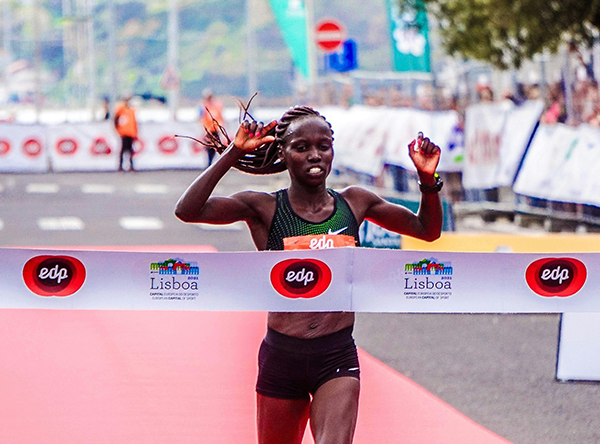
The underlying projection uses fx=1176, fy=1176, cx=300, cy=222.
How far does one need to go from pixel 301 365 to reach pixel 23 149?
25.5 metres

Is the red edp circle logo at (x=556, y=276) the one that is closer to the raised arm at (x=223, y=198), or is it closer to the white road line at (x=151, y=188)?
the raised arm at (x=223, y=198)

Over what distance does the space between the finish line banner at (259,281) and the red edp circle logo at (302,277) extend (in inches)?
0.8

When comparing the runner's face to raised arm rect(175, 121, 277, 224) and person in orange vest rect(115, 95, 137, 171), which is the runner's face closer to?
raised arm rect(175, 121, 277, 224)

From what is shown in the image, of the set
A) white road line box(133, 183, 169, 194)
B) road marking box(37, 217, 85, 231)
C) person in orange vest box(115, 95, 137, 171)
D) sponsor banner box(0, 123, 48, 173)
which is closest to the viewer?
road marking box(37, 217, 85, 231)

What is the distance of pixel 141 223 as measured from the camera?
18359 millimetres

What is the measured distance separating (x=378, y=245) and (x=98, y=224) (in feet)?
27.6

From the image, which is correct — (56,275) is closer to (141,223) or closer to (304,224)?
(304,224)

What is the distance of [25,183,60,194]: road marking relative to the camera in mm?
24484

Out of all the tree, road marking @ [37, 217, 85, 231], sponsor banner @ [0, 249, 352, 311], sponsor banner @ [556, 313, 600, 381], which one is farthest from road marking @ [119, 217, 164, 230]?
sponsor banner @ [0, 249, 352, 311]

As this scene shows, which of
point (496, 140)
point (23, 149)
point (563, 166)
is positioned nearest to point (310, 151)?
point (563, 166)

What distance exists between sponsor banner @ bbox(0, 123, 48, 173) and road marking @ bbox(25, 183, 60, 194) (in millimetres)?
2590

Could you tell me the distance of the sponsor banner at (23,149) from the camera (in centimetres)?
2836

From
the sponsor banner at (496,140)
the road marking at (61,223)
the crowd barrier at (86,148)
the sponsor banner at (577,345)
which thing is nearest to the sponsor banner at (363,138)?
the sponsor banner at (496,140)

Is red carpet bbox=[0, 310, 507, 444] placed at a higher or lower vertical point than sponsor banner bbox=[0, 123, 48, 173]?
lower
